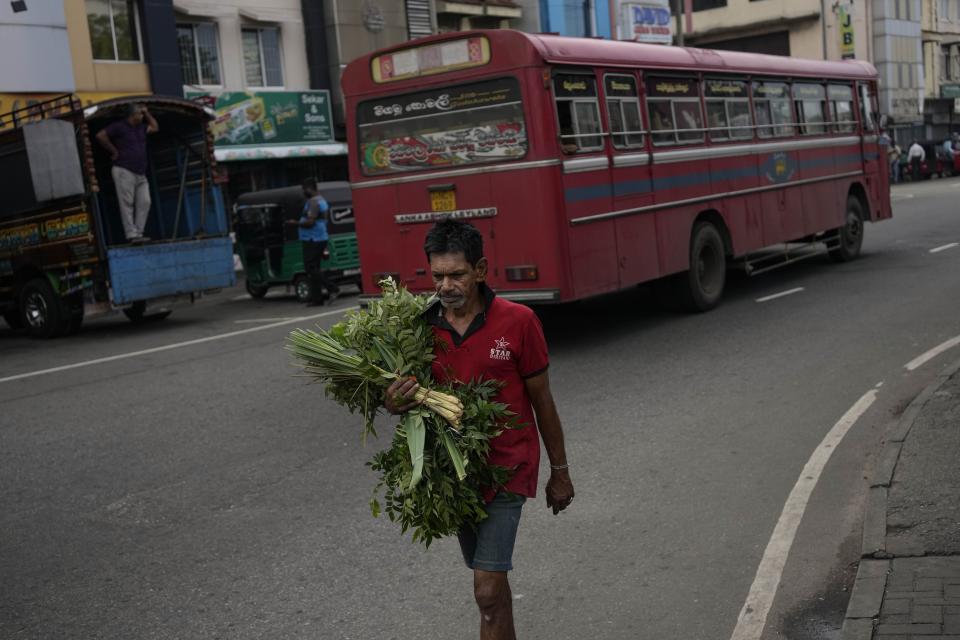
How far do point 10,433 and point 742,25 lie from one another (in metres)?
49.7

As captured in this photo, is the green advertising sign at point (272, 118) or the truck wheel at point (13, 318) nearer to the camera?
the truck wheel at point (13, 318)

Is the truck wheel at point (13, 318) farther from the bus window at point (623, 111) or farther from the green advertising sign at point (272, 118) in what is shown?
the bus window at point (623, 111)

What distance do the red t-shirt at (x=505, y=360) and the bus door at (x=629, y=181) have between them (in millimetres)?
8068

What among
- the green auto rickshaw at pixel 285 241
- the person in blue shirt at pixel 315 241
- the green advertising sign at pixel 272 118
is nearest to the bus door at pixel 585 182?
the person in blue shirt at pixel 315 241

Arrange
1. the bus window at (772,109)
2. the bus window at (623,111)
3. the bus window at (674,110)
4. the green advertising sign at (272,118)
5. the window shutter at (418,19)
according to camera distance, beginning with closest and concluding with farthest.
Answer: the bus window at (623,111) → the bus window at (674,110) → the bus window at (772,109) → the green advertising sign at (272,118) → the window shutter at (418,19)

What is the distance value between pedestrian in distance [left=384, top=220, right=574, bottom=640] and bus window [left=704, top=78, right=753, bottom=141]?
10.3m

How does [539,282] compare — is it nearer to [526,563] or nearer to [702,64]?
[702,64]

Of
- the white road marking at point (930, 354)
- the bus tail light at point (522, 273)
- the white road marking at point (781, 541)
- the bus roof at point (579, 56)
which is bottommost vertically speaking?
the white road marking at point (781, 541)

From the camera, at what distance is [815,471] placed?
6918 mm

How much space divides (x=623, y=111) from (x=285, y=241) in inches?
325

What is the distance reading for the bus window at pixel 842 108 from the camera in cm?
1722

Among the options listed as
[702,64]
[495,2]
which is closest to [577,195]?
[702,64]

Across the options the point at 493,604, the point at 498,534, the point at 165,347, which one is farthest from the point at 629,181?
the point at 493,604

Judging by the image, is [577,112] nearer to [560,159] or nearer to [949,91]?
[560,159]
